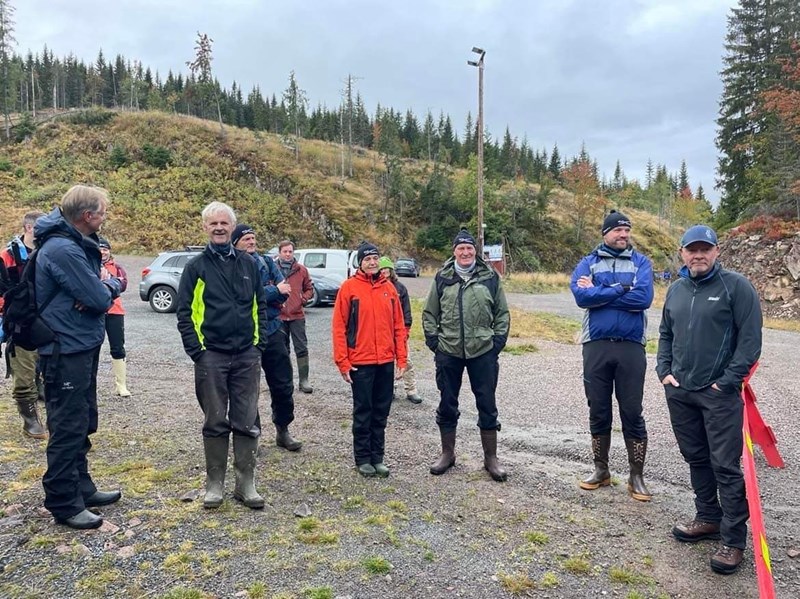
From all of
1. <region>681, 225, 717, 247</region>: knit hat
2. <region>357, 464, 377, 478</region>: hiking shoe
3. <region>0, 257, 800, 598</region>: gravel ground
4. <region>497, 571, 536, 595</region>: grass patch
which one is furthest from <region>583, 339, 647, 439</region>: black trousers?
<region>357, 464, 377, 478</region>: hiking shoe

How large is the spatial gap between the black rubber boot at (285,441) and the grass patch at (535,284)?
23.7 metres

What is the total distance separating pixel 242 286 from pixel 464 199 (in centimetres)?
4612

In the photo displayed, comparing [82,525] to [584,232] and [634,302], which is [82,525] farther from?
[584,232]

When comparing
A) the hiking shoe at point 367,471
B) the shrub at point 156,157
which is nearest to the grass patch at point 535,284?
the hiking shoe at point 367,471

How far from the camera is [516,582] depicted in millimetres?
2926

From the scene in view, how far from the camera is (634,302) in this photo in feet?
13.3

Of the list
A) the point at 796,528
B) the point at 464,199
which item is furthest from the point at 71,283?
the point at 464,199

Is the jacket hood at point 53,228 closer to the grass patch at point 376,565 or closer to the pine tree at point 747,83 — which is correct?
the grass patch at point 376,565

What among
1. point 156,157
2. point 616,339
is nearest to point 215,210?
point 616,339

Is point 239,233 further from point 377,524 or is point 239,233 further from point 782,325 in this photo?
point 782,325

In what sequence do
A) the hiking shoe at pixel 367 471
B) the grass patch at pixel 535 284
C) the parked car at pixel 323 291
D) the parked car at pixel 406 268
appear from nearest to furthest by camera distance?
the hiking shoe at pixel 367 471
the parked car at pixel 323 291
the grass patch at pixel 535 284
the parked car at pixel 406 268

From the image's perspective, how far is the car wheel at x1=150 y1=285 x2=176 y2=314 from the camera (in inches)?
576

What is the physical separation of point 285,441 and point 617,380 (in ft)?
9.84

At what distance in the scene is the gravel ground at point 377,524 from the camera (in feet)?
9.52
